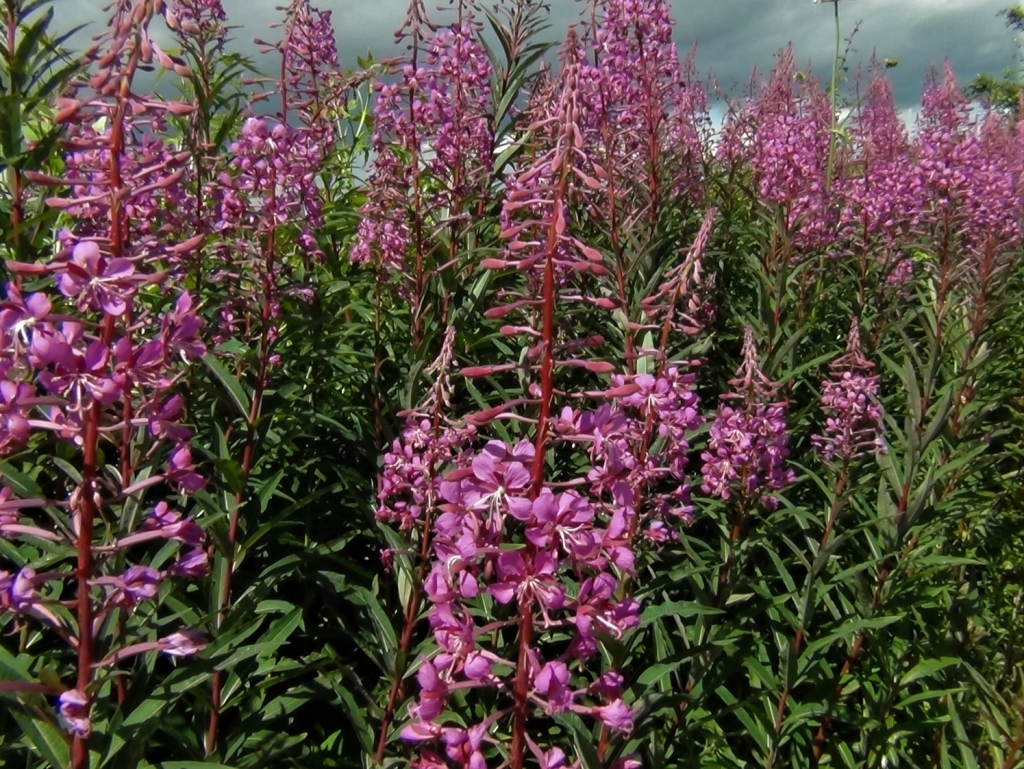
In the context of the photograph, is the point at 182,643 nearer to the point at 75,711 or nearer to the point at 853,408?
the point at 75,711

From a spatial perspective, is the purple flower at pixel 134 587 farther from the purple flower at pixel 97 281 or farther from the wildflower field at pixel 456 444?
the purple flower at pixel 97 281

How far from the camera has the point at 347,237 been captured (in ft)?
19.2

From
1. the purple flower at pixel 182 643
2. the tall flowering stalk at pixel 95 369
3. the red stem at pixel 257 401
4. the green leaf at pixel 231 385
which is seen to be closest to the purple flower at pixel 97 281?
the tall flowering stalk at pixel 95 369

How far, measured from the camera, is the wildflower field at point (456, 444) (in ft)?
6.12

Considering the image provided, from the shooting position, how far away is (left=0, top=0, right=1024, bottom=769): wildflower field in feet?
6.12

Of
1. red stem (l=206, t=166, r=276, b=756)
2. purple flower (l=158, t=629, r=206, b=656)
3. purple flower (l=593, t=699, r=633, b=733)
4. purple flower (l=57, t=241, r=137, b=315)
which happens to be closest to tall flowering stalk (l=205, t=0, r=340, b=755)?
red stem (l=206, t=166, r=276, b=756)

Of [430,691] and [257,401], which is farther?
[257,401]

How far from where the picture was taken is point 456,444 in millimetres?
3137

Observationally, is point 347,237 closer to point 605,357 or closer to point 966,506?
point 605,357

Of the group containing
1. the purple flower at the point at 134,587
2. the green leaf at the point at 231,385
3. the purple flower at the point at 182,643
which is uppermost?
the green leaf at the point at 231,385

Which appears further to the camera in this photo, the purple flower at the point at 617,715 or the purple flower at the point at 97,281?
the purple flower at the point at 617,715

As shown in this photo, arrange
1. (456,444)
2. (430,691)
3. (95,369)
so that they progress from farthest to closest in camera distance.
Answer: (456,444)
(430,691)
(95,369)

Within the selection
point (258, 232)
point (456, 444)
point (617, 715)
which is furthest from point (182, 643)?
point (258, 232)

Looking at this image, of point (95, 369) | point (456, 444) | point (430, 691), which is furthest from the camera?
point (456, 444)
